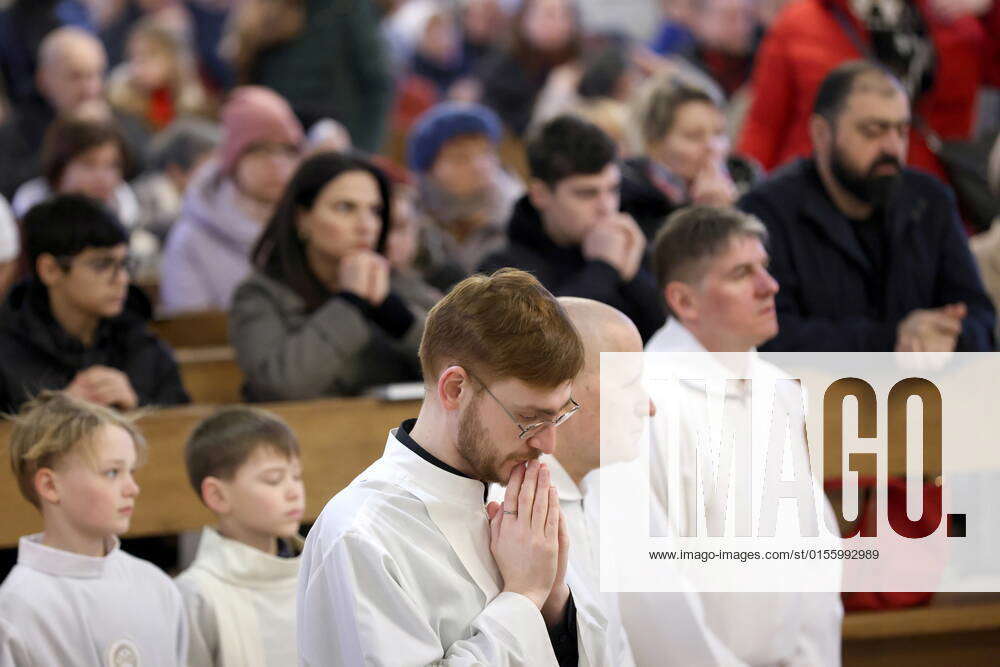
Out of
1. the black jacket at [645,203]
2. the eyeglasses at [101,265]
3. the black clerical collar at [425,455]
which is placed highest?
the black jacket at [645,203]

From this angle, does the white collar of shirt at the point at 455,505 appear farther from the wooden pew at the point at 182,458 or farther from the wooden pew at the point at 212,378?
the wooden pew at the point at 212,378

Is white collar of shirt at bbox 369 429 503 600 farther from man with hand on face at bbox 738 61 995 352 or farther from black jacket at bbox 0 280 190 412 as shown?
man with hand on face at bbox 738 61 995 352

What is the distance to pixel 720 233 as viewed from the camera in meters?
3.95

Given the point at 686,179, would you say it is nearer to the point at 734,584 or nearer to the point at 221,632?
the point at 734,584

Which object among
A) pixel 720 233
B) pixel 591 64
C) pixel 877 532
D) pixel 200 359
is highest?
pixel 591 64

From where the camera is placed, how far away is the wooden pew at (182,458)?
12.8ft

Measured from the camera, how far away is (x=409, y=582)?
101 inches

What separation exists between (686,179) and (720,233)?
1809mm

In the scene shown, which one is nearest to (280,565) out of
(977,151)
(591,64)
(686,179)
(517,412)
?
(517,412)

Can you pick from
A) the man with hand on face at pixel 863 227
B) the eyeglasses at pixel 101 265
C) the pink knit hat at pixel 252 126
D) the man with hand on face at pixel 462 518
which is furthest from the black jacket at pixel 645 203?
the man with hand on face at pixel 462 518

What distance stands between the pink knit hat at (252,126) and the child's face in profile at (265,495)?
2.54 metres

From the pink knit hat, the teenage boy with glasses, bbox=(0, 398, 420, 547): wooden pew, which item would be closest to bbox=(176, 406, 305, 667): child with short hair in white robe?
bbox=(0, 398, 420, 547): wooden pew

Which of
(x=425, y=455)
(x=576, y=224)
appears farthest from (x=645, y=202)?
(x=425, y=455)

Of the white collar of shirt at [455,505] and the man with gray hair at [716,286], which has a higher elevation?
the man with gray hair at [716,286]
